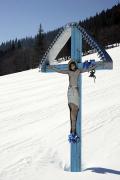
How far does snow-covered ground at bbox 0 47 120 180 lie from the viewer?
8.19 metres

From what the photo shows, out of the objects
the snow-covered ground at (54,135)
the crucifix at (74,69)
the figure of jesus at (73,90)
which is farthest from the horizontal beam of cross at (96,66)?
the snow-covered ground at (54,135)

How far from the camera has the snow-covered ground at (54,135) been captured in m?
8.19

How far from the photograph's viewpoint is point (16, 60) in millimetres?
110188

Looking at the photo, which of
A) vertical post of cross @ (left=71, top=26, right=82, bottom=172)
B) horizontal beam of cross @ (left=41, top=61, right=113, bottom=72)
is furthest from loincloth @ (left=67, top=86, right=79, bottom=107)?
horizontal beam of cross @ (left=41, top=61, right=113, bottom=72)

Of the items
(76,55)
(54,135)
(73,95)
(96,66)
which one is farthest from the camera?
(54,135)

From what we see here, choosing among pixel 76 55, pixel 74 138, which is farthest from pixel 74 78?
pixel 74 138

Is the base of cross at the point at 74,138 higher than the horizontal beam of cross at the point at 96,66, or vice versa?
the horizontal beam of cross at the point at 96,66

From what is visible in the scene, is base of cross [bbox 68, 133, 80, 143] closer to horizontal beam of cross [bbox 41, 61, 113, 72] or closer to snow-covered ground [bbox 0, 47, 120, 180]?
snow-covered ground [bbox 0, 47, 120, 180]

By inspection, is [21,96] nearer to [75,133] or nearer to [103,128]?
[103,128]

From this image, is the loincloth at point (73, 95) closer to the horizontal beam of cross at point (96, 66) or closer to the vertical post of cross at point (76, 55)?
the vertical post of cross at point (76, 55)

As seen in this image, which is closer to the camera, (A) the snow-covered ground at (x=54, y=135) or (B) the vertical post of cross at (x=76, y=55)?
(B) the vertical post of cross at (x=76, y=55)

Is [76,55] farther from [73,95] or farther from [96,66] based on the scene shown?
[73,95]

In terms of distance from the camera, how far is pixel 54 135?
11516mm

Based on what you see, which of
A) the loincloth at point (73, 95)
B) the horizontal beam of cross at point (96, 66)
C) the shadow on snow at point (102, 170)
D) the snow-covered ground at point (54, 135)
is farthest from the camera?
the snow-covered ground at point (54, 135)
